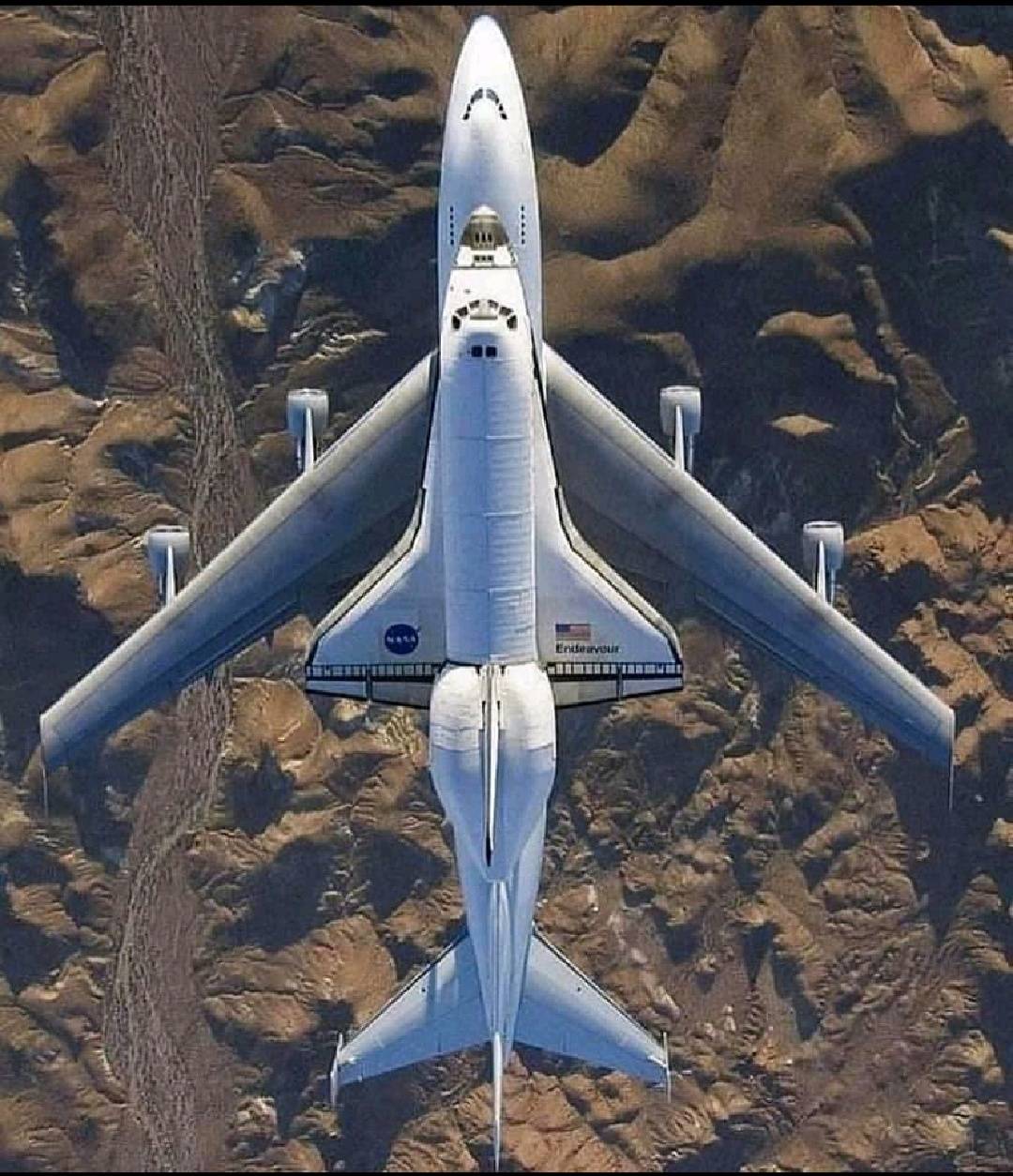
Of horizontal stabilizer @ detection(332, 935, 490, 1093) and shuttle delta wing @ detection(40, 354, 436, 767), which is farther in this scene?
horizontal stabilizer @ detection(332, 935, 490, 1093)

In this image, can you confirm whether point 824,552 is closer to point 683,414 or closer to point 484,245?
point 683,414

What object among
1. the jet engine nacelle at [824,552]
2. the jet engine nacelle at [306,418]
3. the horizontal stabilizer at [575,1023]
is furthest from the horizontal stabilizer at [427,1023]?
the jet engine nacelle at [306,418]

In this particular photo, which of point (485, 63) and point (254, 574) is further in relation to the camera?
point (254, 574)

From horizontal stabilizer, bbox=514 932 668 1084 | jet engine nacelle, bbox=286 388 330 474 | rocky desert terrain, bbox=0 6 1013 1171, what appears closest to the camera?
horizontal stabilizer, bbox=514 932 668 1084

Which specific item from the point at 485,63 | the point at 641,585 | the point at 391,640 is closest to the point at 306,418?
the point at 391,640

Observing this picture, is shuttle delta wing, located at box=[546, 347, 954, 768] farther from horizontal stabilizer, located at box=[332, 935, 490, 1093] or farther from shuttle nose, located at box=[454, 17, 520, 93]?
horizontal stabilizer, located at box=[332, 935, 490, 1093]

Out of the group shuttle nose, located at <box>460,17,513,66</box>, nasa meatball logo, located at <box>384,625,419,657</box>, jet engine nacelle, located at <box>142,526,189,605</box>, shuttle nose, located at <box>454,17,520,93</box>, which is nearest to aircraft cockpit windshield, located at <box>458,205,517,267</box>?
shuttle nose, located at <box>454,17,520,93</box>

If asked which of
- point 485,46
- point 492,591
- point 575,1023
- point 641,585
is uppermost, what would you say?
point 485,46
